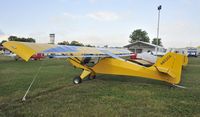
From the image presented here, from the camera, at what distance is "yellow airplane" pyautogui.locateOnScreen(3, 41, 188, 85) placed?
616cm

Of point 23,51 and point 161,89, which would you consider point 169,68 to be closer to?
point 161,89

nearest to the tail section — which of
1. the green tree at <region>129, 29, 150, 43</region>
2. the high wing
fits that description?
the high wing

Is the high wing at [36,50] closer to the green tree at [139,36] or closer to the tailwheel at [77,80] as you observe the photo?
the tailwheel at [77,80]

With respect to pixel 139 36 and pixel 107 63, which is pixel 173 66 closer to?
pixel 107 63

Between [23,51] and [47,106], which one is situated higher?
[23,51]

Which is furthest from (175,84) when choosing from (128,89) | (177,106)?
(177,106)

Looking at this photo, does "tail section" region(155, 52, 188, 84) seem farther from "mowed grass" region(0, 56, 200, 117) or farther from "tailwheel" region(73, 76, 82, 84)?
"tailwheel" region(73, 76, 82, 84)

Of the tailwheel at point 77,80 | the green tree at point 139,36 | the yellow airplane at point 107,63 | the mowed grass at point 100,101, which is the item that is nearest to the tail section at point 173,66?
the yellow airplane at point 107,63

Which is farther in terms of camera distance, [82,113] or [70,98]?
[70,98]

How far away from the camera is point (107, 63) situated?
8891mm

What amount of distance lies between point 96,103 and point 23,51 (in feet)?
8.47

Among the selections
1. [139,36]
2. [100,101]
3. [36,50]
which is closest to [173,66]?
[100,101]

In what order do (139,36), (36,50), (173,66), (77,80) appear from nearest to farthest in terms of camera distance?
(36,50) → (173,66) → (77,80) → (139,36)

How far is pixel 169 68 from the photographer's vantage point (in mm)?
7324
